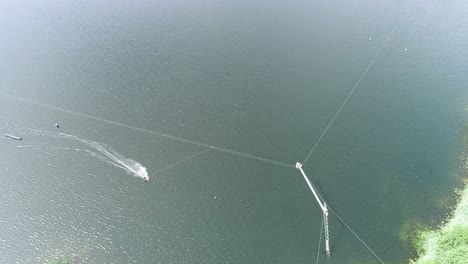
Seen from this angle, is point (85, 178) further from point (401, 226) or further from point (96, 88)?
point (401, 226)

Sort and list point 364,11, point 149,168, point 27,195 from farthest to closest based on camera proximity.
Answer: point 364,11
point 149,168
point 27,195

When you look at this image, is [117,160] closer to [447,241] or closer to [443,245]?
[443,245]

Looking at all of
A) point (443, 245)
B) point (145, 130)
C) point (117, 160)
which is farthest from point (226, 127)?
point (443, 245)

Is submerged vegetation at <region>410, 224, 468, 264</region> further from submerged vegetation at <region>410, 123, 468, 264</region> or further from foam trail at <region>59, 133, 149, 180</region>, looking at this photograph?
foam trail at <region>59, 133, 149, 180</region>

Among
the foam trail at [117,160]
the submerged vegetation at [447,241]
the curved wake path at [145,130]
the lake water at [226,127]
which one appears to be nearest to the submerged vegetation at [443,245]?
the submerged vegetation at [447,241]

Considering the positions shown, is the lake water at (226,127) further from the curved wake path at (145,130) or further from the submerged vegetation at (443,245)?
the submerged vegetation at (443,245)

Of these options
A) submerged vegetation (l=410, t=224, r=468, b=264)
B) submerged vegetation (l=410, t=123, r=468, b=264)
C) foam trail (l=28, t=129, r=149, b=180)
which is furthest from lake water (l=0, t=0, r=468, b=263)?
submerged vegetation (l=410, t=224, r=468, b=264)

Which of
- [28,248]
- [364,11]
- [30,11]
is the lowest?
[28,248]

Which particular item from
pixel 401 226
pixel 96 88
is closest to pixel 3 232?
pixel 96 88
